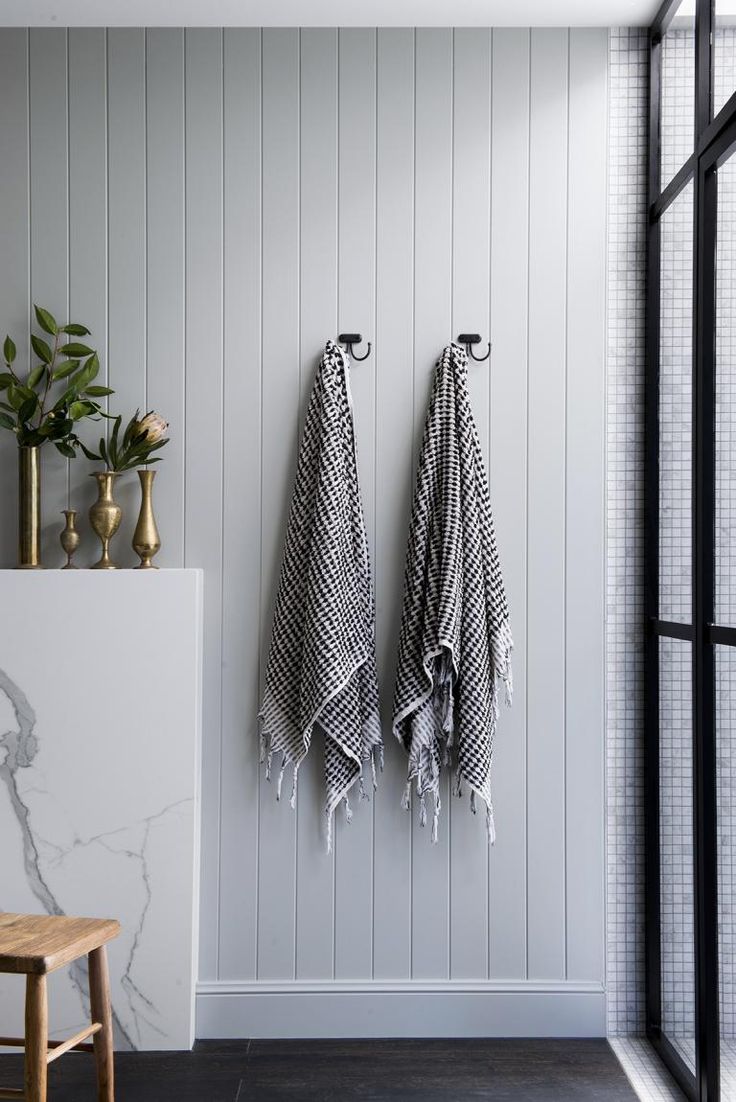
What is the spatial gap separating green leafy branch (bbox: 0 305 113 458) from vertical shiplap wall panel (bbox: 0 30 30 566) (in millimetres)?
73

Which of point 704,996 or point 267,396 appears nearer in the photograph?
point 704,996

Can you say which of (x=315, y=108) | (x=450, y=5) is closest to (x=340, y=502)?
(x=315, y=108)

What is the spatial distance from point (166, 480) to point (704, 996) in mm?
1623

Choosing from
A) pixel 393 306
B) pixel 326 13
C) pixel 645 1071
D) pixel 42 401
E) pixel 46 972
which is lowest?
pixel 645 1071

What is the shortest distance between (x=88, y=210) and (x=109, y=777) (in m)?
1.36

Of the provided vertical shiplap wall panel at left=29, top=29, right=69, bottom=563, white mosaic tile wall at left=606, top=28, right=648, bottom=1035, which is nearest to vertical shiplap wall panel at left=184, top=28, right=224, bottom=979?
vertical shiplap wall panel at left=29, top=29, right=69, bottom=563

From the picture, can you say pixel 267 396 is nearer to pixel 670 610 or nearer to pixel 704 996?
pixel 670 610

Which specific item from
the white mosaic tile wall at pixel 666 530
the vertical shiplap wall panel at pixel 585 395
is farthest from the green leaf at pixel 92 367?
the white mosaic tile wall at pixel 666 530

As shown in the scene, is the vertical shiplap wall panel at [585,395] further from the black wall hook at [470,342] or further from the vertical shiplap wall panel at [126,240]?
the vertical shiplap wall panel at [126,240]

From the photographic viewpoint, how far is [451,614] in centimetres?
217

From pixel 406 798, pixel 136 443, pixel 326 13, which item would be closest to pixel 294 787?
pixel 406 798

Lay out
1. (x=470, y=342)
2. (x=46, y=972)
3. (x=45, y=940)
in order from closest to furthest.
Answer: (x=46, y=972) → (x=45, y=940) → (x=470, y=342)

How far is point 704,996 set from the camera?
1896mm

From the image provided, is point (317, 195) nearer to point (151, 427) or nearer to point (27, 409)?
point (151, 427)
